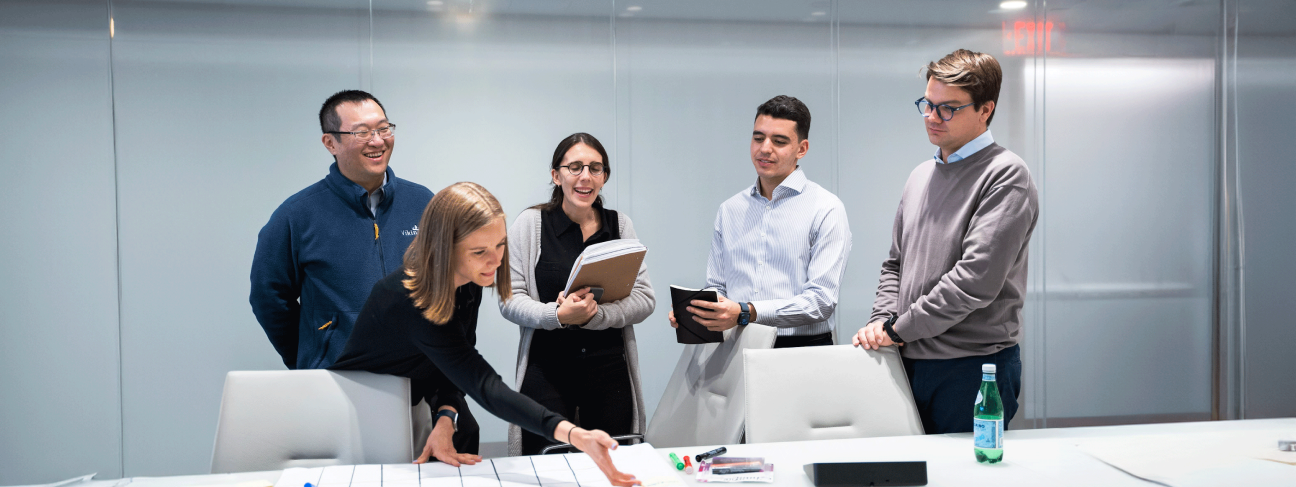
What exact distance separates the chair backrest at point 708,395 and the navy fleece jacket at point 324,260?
2.96 feet

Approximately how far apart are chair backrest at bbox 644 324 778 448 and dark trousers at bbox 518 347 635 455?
0.11m

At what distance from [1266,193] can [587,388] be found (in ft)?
13.4

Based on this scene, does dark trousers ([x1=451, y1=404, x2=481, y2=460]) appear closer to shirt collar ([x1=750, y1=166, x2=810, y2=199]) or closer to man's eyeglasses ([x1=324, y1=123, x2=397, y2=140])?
man's eyeglasses ([x1=324, y1=123, x2=397, y2=140])

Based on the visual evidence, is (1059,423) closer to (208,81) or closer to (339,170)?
(339,170)

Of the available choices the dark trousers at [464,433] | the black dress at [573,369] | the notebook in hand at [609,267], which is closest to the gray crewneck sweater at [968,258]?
the notebook in hand at [609,267]

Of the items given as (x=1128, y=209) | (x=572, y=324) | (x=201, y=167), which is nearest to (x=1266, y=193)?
(x=1128, y=209)

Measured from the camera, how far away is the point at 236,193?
11.4ft

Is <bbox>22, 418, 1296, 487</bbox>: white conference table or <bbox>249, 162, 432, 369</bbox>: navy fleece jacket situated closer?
<bbox>22, 418, 1296, 487</bbox>: white conference table

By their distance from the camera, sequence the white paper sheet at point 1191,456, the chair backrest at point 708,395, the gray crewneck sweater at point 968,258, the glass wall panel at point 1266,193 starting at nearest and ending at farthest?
the white paper sheet at point 1191,456 < the gray crewneck sweater at point 968,258 < the chair backrest at point 708,395 < the glass wall panel at point 1266,193

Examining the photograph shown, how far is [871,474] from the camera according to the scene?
146cm

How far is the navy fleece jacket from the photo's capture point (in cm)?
220

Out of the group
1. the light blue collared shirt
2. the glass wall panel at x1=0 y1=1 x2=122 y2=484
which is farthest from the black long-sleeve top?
the glass wall panel at x1=0 y1=1 x2=122 y2=484

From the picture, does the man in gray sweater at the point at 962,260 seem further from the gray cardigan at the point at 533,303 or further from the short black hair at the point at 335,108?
the short black hair at the point at 335,108

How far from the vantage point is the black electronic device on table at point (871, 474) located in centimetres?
146
